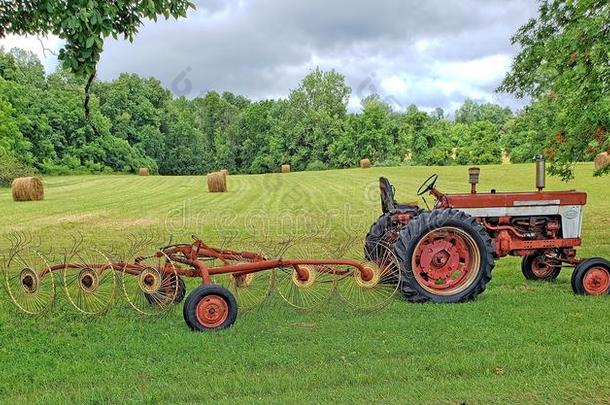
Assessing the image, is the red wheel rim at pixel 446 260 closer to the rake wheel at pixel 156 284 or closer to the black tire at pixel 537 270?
the black tire at pixel 537 270

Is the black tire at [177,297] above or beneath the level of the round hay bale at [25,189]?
beneath

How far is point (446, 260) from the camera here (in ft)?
22.0

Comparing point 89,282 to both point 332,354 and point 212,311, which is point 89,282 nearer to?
point 212,311

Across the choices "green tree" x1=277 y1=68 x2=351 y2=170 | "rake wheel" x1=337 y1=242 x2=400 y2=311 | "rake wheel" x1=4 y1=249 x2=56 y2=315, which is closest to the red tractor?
"rake wheel" x1=337 y1=242 x2=400 y2=311

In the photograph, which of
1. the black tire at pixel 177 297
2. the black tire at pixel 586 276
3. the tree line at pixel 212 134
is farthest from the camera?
the tree line at pixel 212 134

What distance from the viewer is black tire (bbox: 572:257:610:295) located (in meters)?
6.75

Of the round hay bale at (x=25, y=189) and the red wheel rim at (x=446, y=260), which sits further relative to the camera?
the round hay bale at (x=25, y=189)

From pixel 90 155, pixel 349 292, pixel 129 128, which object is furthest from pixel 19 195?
pixel 129 128

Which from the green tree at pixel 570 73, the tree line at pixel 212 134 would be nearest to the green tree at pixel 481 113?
the tree line at pixel 212 134

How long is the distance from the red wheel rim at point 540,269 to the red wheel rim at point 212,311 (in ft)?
15.0

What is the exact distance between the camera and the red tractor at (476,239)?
651cm

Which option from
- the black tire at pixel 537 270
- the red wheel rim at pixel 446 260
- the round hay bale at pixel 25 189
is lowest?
the black tire at pixel 537 270

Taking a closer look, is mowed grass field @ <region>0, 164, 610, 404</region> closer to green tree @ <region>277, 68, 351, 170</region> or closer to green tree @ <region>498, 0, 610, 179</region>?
green tree @ <region>498, 0, 610, 179</region>

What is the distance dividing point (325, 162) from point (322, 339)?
5858cm
